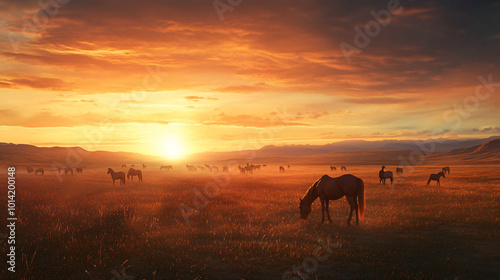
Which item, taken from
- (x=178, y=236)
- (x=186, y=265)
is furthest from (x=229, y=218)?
(x=186, y=265)

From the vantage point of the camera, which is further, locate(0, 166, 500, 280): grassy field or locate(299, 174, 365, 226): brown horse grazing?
locate(299, 174, 365, 226): brown horse grazing

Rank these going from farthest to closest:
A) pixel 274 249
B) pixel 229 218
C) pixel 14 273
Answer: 1. pixel 229 218
2. pixel 274 249
3. pixel 14 273

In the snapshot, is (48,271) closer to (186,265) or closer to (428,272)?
(186,265)

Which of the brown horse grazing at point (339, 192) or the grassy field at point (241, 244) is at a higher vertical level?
the brown horse grazing at point (339, 192)

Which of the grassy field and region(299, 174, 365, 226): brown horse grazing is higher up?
region(299, 174, 365, 226): brown horse grazing

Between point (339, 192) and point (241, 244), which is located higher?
point (339, 192)

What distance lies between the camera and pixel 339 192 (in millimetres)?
12703

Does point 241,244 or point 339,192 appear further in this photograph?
point 339,192

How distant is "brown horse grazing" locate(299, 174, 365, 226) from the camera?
1227cm

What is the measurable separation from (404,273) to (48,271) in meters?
8.50

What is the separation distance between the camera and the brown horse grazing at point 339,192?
Result: 12273 millimetres

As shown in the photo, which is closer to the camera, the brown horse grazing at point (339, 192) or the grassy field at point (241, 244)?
the grassy field at point (241, 244)

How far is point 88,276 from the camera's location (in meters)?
6.71

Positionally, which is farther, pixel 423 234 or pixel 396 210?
pixel 396 210
